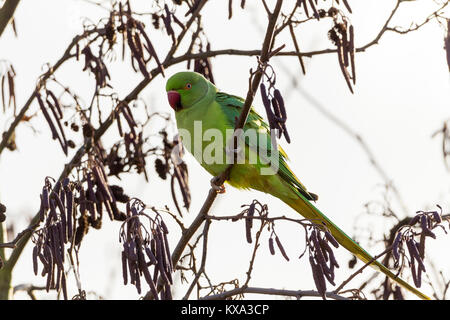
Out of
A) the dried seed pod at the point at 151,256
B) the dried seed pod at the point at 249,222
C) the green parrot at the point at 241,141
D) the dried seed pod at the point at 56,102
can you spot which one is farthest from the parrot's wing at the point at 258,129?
the dried seed pod at the point at 151,256

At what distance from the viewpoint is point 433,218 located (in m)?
2.61

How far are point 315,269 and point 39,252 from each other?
99cm

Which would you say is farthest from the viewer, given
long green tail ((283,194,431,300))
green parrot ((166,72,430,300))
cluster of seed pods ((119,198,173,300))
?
green parrot ((166,72,430,300))

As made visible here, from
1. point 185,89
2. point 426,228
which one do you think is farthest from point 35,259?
point 185,89

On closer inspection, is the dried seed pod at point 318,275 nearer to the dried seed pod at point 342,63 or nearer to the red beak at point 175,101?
the dried seed pod at point 342,63

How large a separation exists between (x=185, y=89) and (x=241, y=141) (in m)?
0.67

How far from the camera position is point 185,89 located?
433 cm

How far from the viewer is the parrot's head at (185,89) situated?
4293 millimetres

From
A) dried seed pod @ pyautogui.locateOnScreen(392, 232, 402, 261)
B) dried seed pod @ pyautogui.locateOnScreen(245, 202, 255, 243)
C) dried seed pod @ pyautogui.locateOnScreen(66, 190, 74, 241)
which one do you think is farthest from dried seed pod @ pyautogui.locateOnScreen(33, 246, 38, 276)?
dried seed pod @ pyautogui.locateOnScreen(392, 232, 402, 261)

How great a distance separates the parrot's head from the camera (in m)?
4.29

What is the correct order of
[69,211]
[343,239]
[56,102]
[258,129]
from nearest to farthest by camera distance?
[69,211] < [56,102] < [343,239] < [258,129]

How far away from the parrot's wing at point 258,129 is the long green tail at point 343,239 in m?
0.06

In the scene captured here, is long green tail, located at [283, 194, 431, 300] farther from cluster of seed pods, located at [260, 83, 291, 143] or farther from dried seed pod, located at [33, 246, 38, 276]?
dried seed pod, located at [33, 246, 38, 276]

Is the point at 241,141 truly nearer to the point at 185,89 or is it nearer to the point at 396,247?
the point at 185,89
